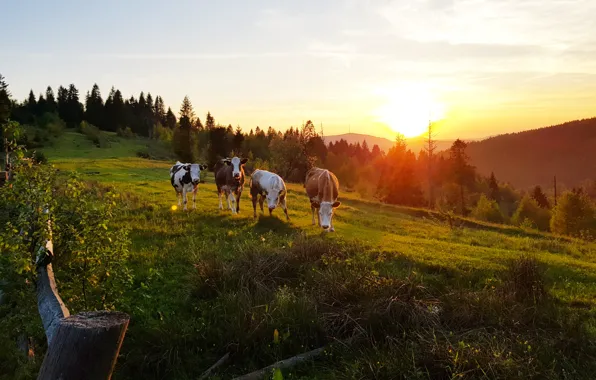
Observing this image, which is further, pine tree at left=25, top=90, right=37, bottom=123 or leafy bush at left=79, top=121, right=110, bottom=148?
pine tree at left=25, top=90, right=37, bottom=123

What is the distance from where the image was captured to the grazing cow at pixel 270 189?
18.7 meters

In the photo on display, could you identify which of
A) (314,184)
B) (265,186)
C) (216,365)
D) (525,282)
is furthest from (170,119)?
(216,365)

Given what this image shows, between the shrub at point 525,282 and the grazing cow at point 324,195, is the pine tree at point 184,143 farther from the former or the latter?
the shrub at point 525,282

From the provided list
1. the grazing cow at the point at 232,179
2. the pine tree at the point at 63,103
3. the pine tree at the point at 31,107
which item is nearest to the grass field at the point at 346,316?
the grazing cow at the point at 232,179

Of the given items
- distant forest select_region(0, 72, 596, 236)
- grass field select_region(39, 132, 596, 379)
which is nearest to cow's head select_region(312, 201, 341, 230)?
grass field select_region(39, 132, 596, 379)

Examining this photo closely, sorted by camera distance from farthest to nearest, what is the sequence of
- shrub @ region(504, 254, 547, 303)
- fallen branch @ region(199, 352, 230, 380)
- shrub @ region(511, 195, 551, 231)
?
shrub @ region(511, 195, 551, 231) → shrub @ region(504, 254, 547, 303) → fallen branch @ region(199, 352, 230, 380)

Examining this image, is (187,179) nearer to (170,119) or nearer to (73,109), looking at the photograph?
(73,109)

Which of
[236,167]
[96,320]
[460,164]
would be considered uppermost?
[236,167]

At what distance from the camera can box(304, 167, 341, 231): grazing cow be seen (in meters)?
17.0

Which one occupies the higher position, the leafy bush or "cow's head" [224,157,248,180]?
the leafy bush

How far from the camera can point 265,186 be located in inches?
758

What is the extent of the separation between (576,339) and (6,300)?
10754 mm

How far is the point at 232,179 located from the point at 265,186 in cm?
208

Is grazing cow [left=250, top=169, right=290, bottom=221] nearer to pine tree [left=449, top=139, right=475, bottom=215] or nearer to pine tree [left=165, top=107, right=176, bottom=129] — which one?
pine tree [left=449, top=139, right=475, bottom=215]
